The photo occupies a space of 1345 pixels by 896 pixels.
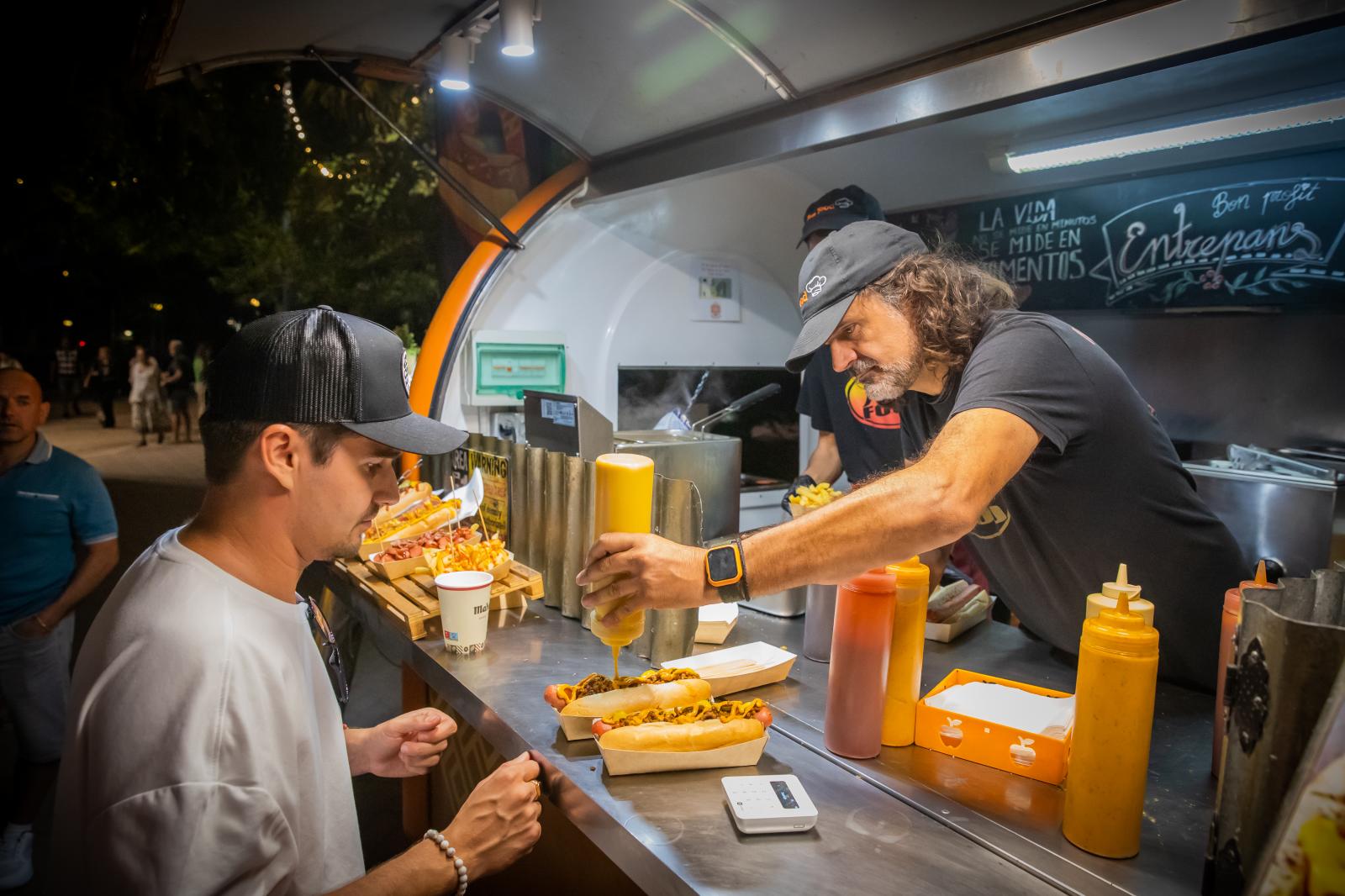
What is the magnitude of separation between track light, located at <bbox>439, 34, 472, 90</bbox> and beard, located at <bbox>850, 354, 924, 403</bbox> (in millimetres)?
2586

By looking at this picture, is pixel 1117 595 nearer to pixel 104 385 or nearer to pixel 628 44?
pixel 628 44

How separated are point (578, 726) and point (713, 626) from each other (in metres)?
0.62

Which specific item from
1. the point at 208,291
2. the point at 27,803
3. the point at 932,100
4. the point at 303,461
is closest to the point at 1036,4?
the point at 932,100

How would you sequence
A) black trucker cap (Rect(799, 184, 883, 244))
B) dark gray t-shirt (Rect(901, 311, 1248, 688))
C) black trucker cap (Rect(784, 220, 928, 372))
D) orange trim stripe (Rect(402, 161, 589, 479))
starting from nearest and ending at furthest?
dark gray t-shirt (Rect(901, 311, 1248, 688)), black trucker cap (Rect(784, 220, 928, 372)), black trucker cap (Rect(799, 184, 883, 244)), orange trim stripe (Rect(402, 161, 589, 479))

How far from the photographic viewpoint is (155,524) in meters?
7.80

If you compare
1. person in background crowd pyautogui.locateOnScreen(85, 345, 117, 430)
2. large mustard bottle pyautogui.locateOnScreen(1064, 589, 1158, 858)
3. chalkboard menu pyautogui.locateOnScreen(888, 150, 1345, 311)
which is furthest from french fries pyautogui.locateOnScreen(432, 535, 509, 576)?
person in background crowd pyautogui.locateOnScreen(85, 345, 117, 430)

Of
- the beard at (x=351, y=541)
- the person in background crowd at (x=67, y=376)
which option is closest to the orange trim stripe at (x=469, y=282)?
the beard at (x=351, y=541)

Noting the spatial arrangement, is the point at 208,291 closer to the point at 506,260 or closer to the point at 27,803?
the point at 506,260

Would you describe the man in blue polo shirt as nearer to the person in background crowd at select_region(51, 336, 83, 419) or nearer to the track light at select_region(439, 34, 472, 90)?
the track light at select_region(439, 34, 472, 90)

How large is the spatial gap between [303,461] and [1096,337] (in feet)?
16.7

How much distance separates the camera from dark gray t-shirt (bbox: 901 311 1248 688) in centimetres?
175

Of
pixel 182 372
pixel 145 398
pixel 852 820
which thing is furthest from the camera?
pixel 145 398

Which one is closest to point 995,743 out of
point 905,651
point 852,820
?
point 905,651

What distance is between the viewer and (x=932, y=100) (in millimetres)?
2684
